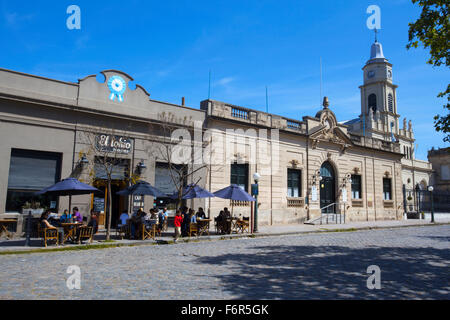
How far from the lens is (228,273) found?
26.4 ft

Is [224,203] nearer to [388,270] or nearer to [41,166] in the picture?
[41,166]

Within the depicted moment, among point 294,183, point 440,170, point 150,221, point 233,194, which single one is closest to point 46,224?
point 150,221

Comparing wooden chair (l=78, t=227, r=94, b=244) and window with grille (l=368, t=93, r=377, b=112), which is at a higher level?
window with grille (l=368, t=93, r=377, b=112)

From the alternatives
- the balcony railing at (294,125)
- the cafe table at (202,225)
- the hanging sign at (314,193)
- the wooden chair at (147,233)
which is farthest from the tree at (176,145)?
the hanging sign at (314,193)

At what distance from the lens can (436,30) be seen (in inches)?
488

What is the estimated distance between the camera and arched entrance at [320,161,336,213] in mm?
28341

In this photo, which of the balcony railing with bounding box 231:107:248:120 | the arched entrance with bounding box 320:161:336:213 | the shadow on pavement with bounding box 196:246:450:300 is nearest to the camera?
the shadow on pavement with bounding box 196:246:450:300

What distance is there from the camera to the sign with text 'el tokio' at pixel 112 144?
1748 centimetres

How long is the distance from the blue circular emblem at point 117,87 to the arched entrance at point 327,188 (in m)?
17.0

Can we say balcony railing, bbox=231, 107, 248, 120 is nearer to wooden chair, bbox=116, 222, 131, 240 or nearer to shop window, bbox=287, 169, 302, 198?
shop window, bbox=287, 169, 302, 198

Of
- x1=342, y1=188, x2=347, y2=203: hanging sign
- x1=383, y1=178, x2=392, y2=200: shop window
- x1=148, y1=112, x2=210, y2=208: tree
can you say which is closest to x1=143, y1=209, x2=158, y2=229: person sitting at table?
x1=148, y1=112, x2=210, y2=208: tree

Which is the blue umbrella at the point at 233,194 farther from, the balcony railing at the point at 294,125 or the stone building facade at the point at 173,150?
the balcony railing at the point at 294,125

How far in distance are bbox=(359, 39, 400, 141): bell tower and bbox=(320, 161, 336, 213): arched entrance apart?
151 ft
